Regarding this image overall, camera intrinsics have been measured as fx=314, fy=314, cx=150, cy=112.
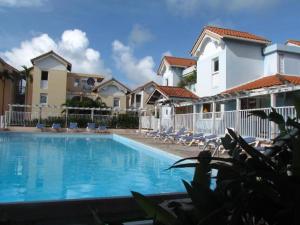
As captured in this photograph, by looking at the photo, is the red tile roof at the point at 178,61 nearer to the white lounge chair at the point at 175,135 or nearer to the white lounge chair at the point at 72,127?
the white lounge chair at the point at 72,127

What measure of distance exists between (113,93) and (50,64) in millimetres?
8986

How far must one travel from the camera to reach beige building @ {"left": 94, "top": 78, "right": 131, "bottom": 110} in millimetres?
41906

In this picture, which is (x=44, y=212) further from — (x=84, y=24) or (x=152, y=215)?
(x=84, y=24)

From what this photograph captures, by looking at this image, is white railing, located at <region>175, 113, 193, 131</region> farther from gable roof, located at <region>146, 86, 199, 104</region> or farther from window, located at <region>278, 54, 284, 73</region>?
window, located at <region>278, 54, 284, 73</region>

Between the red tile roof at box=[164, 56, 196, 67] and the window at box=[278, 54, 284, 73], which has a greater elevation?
the red tile roof at box=[164, 56, 196, 67]

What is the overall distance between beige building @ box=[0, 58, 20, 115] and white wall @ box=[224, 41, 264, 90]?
28321mm

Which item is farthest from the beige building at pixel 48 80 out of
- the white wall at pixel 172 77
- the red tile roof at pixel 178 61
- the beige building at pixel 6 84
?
the white wall at pixel 172 77

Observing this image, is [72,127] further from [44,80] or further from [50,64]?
[50,64]

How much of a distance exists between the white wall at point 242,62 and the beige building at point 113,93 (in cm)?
2376

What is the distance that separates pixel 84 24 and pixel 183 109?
10.9 metres

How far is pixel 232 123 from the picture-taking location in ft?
47.1

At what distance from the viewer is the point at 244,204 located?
1.00 metres

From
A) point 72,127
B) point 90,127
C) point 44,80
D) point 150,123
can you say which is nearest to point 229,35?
point 150,123

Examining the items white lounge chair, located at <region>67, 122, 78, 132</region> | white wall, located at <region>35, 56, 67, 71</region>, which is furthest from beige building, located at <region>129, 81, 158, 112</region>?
white lounge chair, located at <region>67, 122, 78, 132</region>
